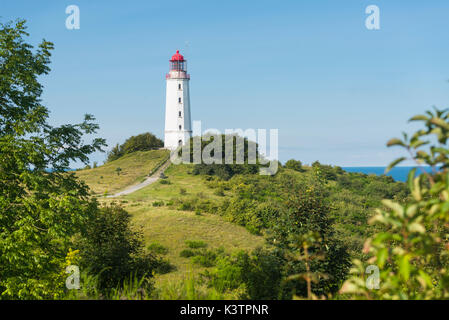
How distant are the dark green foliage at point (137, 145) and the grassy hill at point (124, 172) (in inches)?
103

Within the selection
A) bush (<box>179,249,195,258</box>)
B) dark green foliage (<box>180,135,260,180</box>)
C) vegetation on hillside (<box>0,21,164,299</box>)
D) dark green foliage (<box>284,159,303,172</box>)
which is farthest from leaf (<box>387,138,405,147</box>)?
dark green foliage (<box>284,159,303,172</box>)

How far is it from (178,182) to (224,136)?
1224 centimetres

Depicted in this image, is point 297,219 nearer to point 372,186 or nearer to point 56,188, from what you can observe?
point 56,188

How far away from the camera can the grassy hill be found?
4697cm

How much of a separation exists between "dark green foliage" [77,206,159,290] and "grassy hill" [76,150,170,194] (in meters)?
26.9

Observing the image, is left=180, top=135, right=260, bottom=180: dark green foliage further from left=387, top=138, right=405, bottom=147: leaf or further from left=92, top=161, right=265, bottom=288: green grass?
left=387, top=138, right=405, bottom=147: leaf

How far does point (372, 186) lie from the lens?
52562mm

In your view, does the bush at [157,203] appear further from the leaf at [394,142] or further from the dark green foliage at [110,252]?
the leaf at [394,142]

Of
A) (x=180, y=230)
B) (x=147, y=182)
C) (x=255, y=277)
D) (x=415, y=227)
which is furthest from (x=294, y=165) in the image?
(x=415, y=227)

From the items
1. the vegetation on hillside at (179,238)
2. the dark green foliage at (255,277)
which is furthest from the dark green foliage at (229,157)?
the dark green foliage at (255,277)

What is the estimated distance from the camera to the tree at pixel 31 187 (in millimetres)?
11398

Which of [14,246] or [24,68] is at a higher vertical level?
[24,68]
